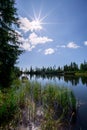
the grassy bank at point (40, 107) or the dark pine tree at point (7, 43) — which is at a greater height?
the dark pine tree at point (7, 43)

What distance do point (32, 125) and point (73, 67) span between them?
355ft

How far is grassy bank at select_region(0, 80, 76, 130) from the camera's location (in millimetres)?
7562

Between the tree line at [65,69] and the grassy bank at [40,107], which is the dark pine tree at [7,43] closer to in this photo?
the grassy bank at [40,107]

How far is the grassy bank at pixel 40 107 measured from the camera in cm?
756

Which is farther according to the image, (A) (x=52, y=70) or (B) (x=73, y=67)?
(A) (x=52, y=70)

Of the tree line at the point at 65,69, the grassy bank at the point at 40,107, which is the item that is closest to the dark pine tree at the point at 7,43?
the grassy bank at the point at 40,107

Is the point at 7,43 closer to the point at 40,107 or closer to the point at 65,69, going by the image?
the point at 40,107

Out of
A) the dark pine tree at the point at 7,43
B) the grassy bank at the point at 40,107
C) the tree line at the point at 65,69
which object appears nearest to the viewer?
the grassy bank at the point at 40,107

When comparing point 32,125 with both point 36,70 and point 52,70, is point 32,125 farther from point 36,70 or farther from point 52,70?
point 36,70

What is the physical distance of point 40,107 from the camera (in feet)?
36.0

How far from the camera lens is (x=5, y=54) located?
15.8m

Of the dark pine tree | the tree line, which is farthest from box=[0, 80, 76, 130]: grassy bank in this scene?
the tree line

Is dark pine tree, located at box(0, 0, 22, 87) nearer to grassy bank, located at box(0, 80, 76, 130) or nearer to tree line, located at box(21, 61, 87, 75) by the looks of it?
grassy bank, located at box(0, 80, 76, 130)

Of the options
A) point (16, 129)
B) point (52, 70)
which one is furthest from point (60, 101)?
point (52, 70)
